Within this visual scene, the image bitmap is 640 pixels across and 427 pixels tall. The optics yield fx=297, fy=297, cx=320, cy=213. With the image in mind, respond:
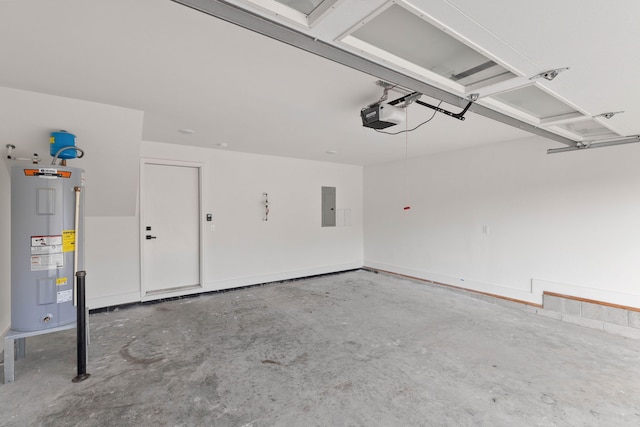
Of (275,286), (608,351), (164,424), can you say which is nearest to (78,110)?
(164,424)

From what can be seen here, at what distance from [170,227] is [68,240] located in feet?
6.77

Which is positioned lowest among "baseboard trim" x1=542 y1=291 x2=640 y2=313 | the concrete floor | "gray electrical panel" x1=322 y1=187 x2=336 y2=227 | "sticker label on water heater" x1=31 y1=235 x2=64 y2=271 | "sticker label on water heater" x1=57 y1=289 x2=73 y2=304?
the concrete floor

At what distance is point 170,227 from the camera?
4.62 metres

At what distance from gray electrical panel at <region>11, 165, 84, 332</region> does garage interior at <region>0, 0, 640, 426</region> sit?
437mm

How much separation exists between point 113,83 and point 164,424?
8.31 feet

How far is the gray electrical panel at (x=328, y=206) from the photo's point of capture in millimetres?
6219

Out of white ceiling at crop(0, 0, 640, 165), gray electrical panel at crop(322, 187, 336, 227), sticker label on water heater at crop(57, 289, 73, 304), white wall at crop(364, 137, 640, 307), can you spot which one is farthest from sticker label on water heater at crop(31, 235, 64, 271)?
white wall at crop(364, 137, 640, 307)

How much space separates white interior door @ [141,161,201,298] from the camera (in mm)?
4430

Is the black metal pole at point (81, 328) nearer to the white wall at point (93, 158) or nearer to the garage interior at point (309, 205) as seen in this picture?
the garage interior at point (309, 205)

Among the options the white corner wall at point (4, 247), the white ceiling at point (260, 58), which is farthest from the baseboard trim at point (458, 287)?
the white corner wall at point (4, 247)

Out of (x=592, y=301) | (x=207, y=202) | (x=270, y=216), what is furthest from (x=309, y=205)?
(x=592, y=301)

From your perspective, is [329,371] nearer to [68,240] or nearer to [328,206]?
[68,240]

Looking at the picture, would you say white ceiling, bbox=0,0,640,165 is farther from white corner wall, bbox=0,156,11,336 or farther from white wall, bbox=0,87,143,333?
white corner wall, bbox=0,156,11,336

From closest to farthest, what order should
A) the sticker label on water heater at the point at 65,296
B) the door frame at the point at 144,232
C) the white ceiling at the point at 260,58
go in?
the white ceiling at the point at 260,58
the sticker label on water heater at the point at 65,296
the door frame at the point at 144,232
